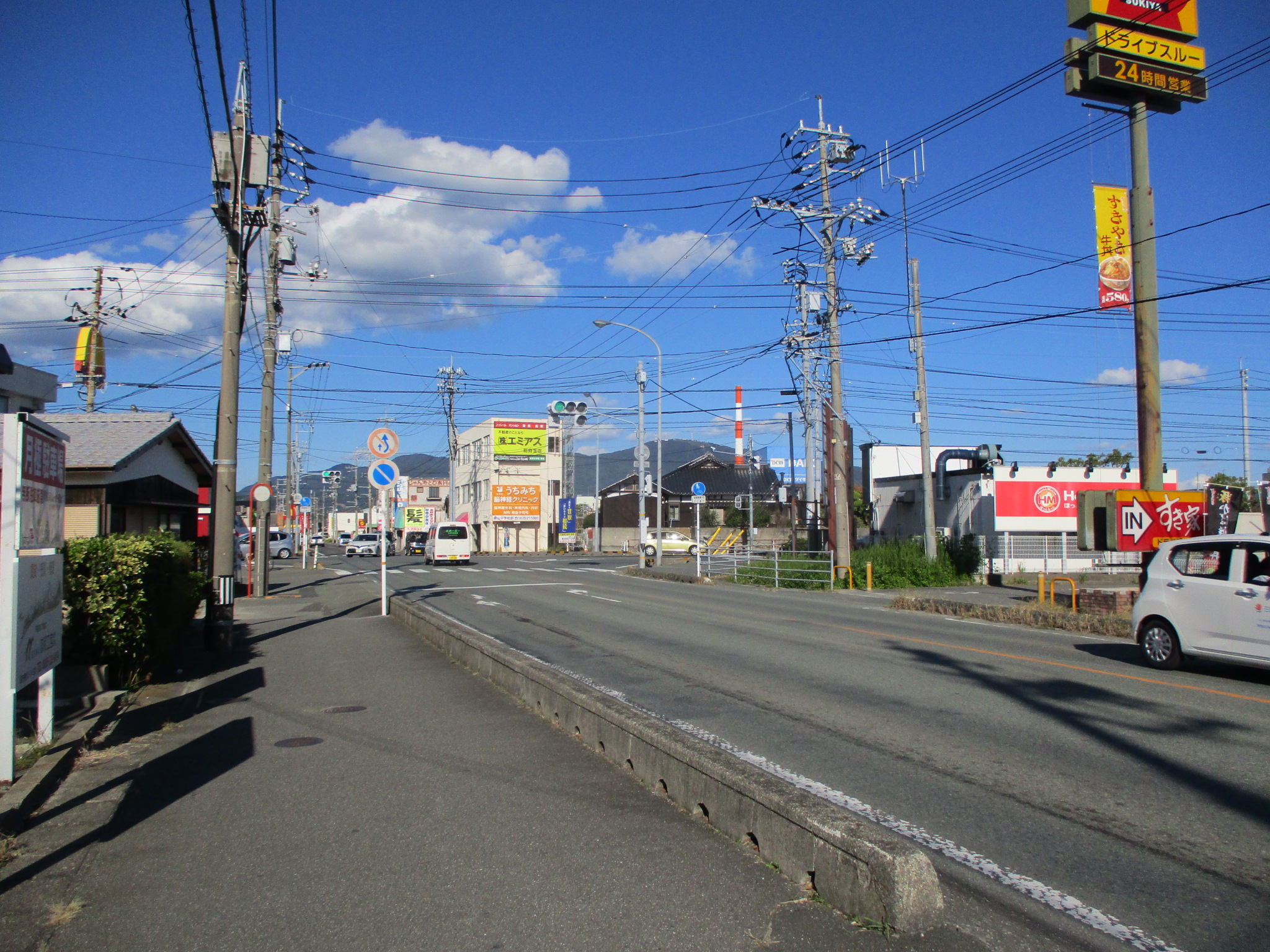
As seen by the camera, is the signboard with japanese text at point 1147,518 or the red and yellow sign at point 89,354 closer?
the signboard with japanese text at point 1147,518

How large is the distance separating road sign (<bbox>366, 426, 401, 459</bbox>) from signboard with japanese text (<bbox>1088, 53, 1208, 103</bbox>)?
1723 centimetres

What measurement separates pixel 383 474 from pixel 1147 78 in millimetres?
19011

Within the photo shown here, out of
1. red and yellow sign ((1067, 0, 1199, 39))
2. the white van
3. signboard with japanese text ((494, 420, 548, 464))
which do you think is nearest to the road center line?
red and yellow sign ((1067, 0, 1199, 39))

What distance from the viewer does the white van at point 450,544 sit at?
154 ft

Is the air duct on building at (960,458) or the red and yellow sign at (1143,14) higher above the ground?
the red and yellow sign at (1143,14)

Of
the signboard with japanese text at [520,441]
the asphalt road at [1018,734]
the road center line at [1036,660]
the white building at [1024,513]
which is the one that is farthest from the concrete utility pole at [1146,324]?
the signboard with japanese text at [520,441]

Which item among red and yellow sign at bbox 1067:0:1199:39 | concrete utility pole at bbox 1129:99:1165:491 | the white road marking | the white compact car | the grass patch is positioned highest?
red and yellow sign at bbox 1067:0:1199:39

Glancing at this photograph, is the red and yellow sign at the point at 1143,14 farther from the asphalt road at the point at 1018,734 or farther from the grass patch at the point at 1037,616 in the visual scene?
the asphalt road at the point at 1018,734

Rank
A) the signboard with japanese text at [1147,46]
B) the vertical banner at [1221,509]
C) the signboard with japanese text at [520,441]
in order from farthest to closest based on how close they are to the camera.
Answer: the signboard with japanese text at [520,441], the signboard with japanese text at [1147,46], the vertical banner at [1221,509]

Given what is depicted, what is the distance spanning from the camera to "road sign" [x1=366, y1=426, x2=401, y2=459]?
17.5 m

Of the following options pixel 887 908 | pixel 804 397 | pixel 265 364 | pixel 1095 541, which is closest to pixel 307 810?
pixel 887 908

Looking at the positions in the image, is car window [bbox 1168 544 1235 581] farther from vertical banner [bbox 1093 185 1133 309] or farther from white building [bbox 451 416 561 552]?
white building [bbox 451 416 561 552]

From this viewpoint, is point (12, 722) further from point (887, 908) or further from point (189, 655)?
point (189, 655)

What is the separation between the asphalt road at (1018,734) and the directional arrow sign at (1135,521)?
10.6ft
